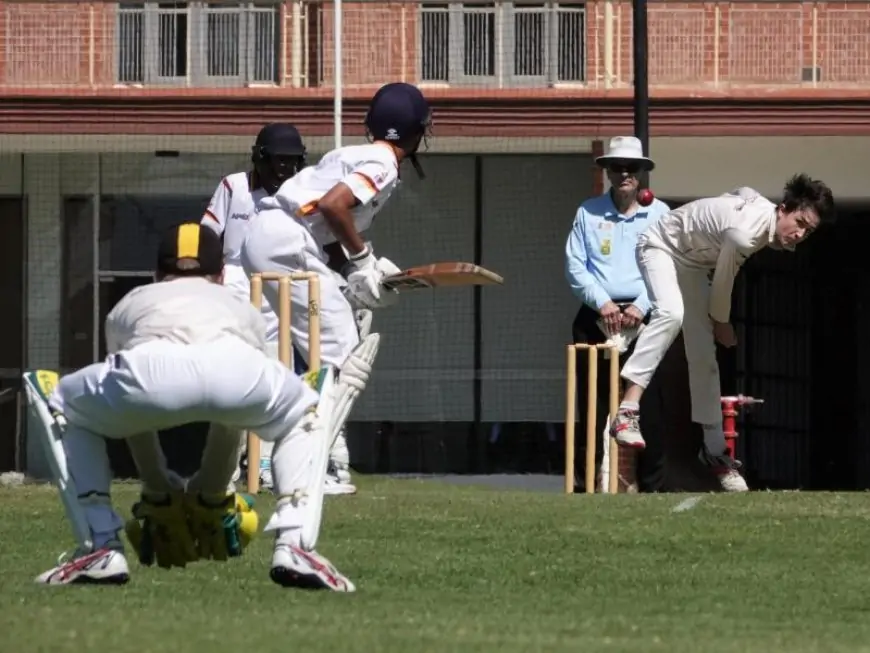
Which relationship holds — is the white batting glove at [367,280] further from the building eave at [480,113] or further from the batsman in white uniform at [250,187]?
the building eave at [480,113]

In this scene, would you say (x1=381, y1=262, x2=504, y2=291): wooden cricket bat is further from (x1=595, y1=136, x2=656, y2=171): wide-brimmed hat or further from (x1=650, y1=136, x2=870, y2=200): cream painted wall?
(x1=650, y1=136, x2=870, y2=200): cream painted wall

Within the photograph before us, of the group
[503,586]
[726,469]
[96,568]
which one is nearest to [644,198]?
[726,469]

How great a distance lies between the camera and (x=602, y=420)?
15.8 m

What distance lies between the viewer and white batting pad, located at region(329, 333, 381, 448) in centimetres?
1177

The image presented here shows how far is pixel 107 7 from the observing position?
23203 millimetres

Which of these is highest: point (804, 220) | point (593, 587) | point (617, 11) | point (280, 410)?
point (617, 11)

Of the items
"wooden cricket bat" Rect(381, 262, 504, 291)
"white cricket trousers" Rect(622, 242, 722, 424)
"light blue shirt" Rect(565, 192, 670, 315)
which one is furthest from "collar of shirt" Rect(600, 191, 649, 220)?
"wooden cricket bat" Rect(381, 262, 504, 291)

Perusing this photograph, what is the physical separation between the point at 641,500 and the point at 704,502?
33 centimetres

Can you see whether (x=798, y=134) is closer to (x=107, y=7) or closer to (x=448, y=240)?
(x=448, y=240)

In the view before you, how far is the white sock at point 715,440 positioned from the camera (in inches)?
561

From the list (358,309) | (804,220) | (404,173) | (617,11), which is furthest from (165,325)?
(617,11)

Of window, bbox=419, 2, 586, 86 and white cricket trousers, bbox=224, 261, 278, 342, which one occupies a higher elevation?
window, bbox=419, 2, 586, 86

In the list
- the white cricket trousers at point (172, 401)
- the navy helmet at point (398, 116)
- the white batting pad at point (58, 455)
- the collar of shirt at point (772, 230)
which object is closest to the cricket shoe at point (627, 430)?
the collar of shirt at point (772, 230)

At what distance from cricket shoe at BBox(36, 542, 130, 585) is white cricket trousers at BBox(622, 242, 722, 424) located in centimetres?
617
